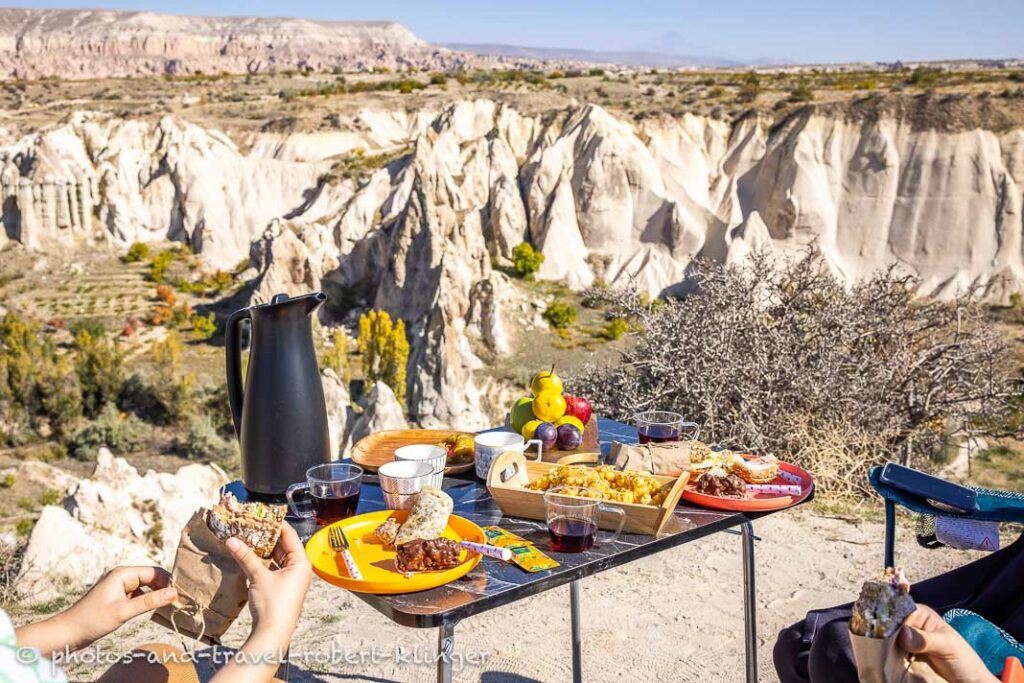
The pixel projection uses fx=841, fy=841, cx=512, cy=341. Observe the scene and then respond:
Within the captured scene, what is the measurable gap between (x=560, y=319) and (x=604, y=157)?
5.75 metres

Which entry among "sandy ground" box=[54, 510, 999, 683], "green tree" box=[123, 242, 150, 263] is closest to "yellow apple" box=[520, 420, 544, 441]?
"sandy ground" box=[54, 510, 999, 683]

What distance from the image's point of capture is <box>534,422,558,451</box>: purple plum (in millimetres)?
2709

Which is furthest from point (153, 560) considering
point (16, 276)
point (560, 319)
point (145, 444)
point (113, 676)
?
point (16, 276)

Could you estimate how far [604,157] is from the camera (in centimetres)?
2152

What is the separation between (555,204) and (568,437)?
18.9m

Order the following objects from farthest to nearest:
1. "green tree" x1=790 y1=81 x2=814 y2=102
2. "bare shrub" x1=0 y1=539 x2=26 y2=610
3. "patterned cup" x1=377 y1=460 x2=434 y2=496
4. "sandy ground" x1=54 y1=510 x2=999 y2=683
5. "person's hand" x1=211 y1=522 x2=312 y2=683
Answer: "green tree" x1=790 y1=81 x2=814 y2=102
"bare shrub" x1=0 y1=539 x2=26 y2=610
"sandy ground" x1=54 y1=510 x2=999 y2=683
"patterned cup" x1=377 y1=460 x2=434 y2=496
"person's hand" x1=211 y1=522 x2=312 y2=683

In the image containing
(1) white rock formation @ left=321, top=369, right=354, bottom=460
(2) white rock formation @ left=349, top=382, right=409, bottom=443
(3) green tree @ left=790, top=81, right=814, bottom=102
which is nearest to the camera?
(2) white rock formation @ left=349, top=382, right=409, bottom=443

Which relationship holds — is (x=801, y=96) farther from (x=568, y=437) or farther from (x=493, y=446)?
(x=493, y=446)

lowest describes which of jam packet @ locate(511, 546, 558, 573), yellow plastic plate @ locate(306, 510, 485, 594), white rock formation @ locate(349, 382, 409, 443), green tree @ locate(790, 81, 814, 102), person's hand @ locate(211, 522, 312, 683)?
white rock formation @ locate(349, 382, 409, 443)

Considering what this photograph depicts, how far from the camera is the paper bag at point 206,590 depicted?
1691 mm

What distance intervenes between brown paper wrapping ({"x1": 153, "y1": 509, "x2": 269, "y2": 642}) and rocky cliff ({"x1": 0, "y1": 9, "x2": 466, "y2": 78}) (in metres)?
94.5

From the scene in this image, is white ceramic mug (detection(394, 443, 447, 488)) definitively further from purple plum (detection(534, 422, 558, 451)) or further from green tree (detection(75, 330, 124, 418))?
green tree (detection(75, 330, 124, 418))

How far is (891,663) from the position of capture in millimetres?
1476

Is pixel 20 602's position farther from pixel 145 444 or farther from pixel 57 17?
pixel 57 17
